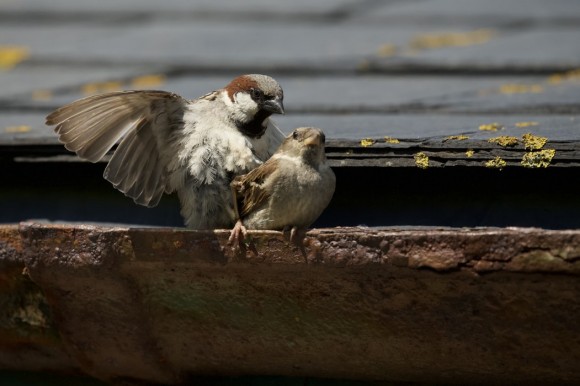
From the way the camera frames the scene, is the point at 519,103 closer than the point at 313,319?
No

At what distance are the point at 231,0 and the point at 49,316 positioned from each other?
11.2 feet

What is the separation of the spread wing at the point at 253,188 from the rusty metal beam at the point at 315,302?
14.5 inches

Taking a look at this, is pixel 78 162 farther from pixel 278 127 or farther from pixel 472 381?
pixel 472 381

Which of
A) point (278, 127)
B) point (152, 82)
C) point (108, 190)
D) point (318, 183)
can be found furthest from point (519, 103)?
point (152, 82)

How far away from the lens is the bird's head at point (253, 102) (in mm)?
2500

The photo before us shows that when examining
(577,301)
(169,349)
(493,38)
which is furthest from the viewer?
(493,38)

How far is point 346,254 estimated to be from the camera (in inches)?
63.6

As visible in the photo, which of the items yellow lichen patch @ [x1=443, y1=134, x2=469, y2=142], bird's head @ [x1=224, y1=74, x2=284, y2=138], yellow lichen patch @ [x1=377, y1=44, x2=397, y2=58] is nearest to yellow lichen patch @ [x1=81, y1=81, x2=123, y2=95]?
bird's head @ [x1=224, y1=74, x2=284, y2=138]

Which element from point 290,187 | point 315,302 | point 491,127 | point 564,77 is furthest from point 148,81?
point 315,302

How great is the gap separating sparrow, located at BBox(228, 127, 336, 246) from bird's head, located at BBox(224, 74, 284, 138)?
276 mm

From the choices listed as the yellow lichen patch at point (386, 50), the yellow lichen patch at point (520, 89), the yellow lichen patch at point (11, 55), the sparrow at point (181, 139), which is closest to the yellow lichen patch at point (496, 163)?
the sparrow at point (181, 139)

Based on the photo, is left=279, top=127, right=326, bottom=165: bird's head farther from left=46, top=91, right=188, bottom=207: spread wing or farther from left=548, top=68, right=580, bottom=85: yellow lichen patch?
left=548, top=68, right=580, bottom=85: yellow lichen patch

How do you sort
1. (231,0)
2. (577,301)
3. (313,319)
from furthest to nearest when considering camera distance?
(231,0), (313,319), (577,301)

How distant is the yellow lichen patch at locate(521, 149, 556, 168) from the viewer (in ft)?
5.75
